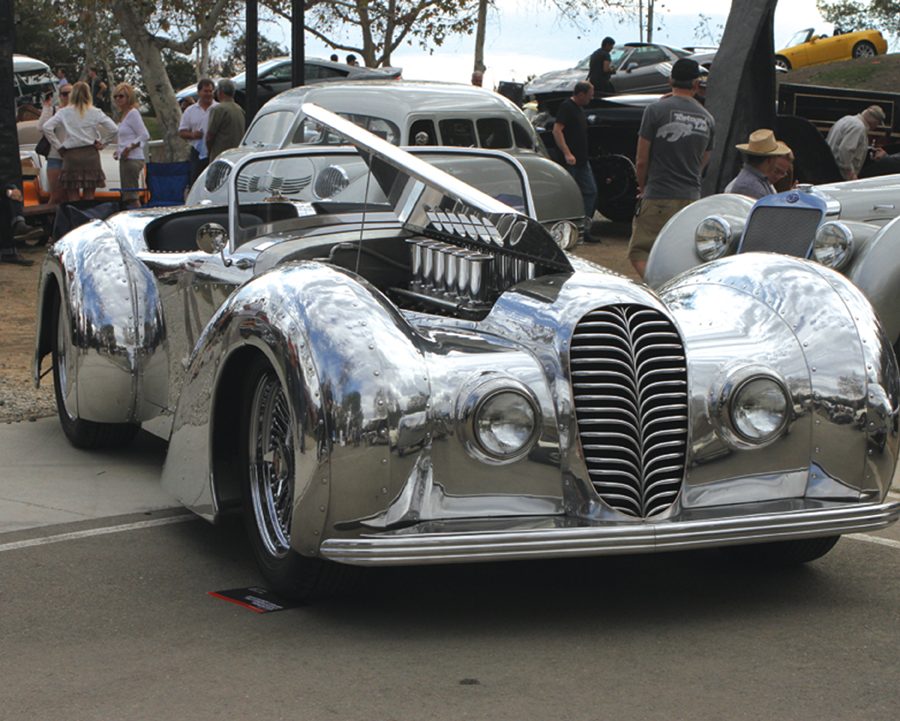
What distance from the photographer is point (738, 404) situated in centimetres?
461

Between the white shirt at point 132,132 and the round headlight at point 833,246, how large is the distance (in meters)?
10.4

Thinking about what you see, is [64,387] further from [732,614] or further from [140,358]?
[732,614]

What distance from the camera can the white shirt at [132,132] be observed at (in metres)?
16.5

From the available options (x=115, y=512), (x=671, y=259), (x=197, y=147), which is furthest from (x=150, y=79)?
(x=115, y=512)

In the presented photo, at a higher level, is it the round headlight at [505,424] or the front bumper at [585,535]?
the round headlight at [505,424]

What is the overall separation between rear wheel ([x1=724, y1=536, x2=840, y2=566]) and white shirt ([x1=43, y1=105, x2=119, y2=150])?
1155cm

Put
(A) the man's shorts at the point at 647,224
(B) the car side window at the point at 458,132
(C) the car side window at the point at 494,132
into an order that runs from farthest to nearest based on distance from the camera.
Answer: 1. (C) the car side window at the point at 494,132
2. (B) the car side window at the point at 458,132
3. (A) the man's shorts at the point at 647,224

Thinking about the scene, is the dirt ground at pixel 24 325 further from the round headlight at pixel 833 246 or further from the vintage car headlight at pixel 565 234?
the round headlight at pixel 833 246

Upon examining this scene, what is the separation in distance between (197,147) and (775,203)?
10724 millimetres

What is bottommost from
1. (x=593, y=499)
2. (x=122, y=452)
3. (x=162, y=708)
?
(x=122, y=452)

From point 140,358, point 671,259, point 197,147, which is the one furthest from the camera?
point 197,147

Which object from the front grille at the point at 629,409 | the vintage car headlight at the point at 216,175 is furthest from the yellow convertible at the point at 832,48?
the front grille at the point at 629,409

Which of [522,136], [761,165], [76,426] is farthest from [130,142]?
[76,426]

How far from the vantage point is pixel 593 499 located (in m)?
4.41
